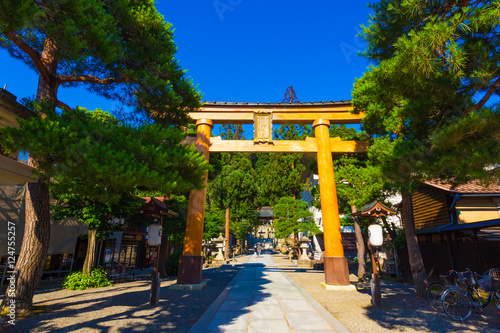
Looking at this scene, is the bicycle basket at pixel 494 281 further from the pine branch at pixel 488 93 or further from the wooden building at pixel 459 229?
the pine branch at pixel 488 93

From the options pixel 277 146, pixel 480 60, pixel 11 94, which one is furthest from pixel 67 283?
pixel 480 60

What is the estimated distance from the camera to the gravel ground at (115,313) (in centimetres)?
470

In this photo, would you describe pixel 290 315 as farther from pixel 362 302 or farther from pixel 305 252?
pixel 305 252

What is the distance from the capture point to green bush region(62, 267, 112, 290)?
30.5ft

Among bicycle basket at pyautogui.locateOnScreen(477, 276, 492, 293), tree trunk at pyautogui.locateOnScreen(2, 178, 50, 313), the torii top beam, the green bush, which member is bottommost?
the green bush

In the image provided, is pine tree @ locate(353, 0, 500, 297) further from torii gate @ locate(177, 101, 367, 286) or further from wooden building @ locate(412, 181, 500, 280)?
wooden building @ locate(412, 181, 500, 280)

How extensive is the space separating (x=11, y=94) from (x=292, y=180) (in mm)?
22952

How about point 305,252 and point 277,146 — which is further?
point 305,252

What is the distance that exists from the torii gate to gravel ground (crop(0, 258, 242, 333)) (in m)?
2.61

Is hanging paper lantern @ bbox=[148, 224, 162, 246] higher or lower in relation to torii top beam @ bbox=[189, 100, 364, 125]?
lower

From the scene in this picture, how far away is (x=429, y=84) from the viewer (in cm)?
505

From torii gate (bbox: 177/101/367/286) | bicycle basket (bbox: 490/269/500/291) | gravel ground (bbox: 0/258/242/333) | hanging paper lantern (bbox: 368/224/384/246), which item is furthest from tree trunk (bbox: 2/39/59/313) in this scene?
bicycle basket (bbox: 490/269/500/291)

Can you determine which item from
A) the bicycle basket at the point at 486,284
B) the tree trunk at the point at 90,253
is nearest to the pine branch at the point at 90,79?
the tree trunk at the point at 90,253

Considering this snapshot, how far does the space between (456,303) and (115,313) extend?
8.11 metres
